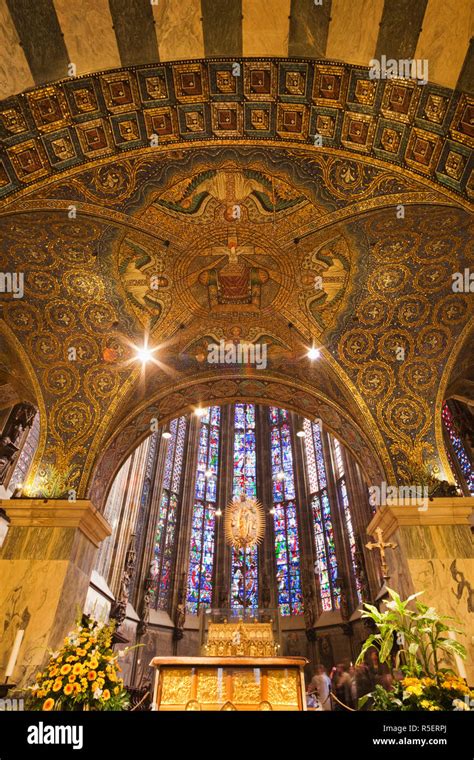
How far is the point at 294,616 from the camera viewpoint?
1609 cm

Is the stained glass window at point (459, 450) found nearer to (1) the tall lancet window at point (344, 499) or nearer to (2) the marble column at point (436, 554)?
(2) the marble column at point (436, 554)

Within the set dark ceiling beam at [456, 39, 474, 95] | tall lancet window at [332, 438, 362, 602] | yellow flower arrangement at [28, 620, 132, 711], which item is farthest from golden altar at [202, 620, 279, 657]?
dark ceiling beam at [456, 39, 474, 95]

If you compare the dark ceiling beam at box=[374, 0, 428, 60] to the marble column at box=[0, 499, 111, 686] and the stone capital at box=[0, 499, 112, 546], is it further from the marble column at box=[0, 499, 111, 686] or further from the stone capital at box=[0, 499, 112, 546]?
the stone capital at box=[0, 499, 112, 546]

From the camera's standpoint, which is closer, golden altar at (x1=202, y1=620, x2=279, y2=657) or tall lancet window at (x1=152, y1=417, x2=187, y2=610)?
golden altar at (x1=202, y1=620, x2=279, y2=657)

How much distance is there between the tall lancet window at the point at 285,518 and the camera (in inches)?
659

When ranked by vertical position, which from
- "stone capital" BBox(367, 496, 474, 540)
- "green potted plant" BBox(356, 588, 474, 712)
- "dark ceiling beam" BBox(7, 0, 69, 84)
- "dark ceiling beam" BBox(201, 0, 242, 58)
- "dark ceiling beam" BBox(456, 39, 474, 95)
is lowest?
"green potted plant" BBox(356, 588, 474, 712)

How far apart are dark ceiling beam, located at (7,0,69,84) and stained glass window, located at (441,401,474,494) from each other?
10.7 metres

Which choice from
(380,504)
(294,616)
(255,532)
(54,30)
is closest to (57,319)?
(54,30)

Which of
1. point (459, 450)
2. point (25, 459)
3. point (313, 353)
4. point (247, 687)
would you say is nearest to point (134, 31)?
point (313, 353)

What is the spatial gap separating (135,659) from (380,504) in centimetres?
956

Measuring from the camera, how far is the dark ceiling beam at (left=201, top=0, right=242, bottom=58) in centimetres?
404

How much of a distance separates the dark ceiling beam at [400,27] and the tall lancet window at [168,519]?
1587 centimetres

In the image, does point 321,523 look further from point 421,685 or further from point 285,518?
point 421,685

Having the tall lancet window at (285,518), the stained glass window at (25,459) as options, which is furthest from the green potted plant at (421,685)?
the tall lancet window at (285,518)
